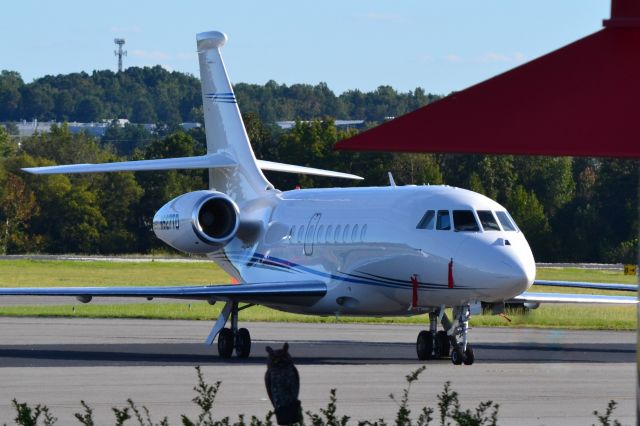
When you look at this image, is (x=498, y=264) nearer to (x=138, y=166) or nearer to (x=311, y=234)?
(x=311, y=234)

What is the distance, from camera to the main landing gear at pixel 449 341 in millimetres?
20562

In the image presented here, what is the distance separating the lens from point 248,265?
87.6ft

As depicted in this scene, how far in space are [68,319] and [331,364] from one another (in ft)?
46.9

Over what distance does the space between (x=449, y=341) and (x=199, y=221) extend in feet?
16.7

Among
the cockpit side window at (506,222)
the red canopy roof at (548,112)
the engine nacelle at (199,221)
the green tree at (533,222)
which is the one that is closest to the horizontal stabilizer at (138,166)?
the engine nacelle at (199,221)

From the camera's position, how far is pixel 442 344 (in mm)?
21938

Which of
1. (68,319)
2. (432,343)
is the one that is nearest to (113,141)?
(68,319)

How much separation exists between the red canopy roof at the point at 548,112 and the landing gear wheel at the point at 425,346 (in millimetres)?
15740

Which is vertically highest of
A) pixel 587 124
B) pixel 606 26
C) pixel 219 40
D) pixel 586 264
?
pixel 219 40

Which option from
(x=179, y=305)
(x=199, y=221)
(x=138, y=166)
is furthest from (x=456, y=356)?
(x=179, y=305)

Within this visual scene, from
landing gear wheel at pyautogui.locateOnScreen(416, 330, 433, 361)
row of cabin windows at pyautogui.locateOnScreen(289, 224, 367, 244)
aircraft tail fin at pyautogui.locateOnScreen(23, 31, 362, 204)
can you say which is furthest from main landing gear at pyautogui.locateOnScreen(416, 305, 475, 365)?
aircraft tail fin at pyautogui.locateOnScreen(23, 31, 362, 204)

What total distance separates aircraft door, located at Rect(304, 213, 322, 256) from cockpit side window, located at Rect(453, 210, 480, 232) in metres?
3.71

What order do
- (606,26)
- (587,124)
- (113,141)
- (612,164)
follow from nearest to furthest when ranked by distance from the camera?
(587,124) → (606,26) → (612,164) → (113,141)

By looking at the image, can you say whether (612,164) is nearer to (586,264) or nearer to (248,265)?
(586,264)
